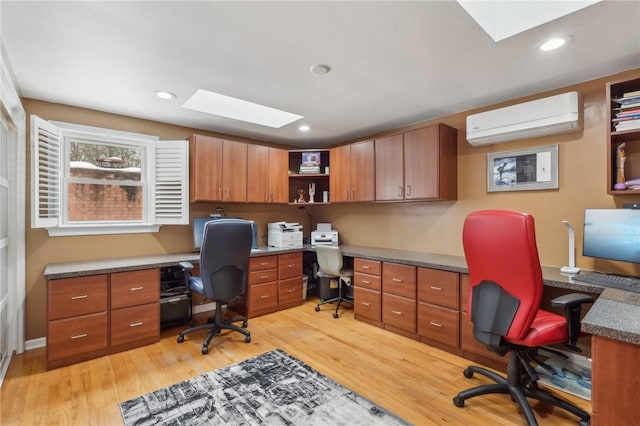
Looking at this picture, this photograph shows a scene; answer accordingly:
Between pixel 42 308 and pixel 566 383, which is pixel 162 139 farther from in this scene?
pixel 566 383

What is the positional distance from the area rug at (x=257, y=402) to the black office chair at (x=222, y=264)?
604 millimetres

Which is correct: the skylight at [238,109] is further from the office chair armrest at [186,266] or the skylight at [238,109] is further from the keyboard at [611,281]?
the keyboard at [611,281]

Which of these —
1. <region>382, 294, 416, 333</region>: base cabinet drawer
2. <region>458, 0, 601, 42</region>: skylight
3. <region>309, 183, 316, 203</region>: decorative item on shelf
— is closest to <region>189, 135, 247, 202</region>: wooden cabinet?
<region>309, 183, 316, 203</region>: decorative item on shelf

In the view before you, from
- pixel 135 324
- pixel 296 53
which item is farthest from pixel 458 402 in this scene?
pixel 135 324

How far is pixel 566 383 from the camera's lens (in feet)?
7.54

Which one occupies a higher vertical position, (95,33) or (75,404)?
(95,33)

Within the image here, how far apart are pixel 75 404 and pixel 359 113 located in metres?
3.51

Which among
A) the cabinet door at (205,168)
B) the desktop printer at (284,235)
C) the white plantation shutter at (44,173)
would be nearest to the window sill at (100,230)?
the white plantation shutter at (44,173)

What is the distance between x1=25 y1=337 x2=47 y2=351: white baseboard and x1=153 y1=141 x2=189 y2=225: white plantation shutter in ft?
4.95

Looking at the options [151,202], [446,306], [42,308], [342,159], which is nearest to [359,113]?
[342,159]

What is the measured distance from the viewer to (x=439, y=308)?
2.92 m

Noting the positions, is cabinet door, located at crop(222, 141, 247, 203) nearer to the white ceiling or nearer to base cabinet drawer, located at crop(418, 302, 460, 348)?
the white ceiling

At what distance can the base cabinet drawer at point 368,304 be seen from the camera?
3.49m

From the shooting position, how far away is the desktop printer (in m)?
4.27
